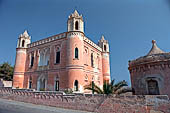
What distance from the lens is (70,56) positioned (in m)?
18.1

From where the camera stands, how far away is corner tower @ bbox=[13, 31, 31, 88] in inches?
909

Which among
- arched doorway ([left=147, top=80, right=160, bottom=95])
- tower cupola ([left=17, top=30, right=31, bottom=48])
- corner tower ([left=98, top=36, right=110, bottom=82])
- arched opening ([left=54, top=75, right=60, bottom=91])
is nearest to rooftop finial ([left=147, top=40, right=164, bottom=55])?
arched doorway ([left=147, top=80, right=160, bottom=95])

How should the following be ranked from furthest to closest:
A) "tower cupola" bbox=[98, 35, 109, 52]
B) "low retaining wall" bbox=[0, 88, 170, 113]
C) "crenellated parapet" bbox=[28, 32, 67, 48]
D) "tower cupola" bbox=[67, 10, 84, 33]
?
"tower cupola" bbox=[98, 35, 109, 52], "crenellated parapet" bbox=[28, 32, 67, 48], "tower cupola" bbox=[67, 10, 84, 33], "low retaining wall" bbox=[0, 88, 170, 113]

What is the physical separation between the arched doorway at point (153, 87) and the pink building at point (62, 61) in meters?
9.43

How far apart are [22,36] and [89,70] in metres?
16.9

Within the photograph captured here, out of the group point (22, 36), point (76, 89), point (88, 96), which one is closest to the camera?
point (88, 96)

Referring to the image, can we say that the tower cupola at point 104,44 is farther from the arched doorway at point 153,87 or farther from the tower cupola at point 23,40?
the arched doorway at point 153,87

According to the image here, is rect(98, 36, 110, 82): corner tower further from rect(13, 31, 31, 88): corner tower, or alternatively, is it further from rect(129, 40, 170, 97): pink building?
rect(13, 31, 31, 88): corner tower

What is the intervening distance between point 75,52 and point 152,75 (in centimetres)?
1157

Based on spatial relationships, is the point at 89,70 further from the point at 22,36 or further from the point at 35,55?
the point at 22,36

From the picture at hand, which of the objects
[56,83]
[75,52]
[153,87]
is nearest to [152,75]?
[153,87]

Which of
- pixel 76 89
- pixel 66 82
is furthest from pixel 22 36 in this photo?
pixel 76 89

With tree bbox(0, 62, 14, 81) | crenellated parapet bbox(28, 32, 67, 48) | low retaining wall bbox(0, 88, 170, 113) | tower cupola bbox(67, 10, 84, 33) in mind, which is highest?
tower cupola bbox(67, 10, 84, 33)

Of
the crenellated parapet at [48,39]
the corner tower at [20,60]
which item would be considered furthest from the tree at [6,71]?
the crenellated parapet at [48,39]
